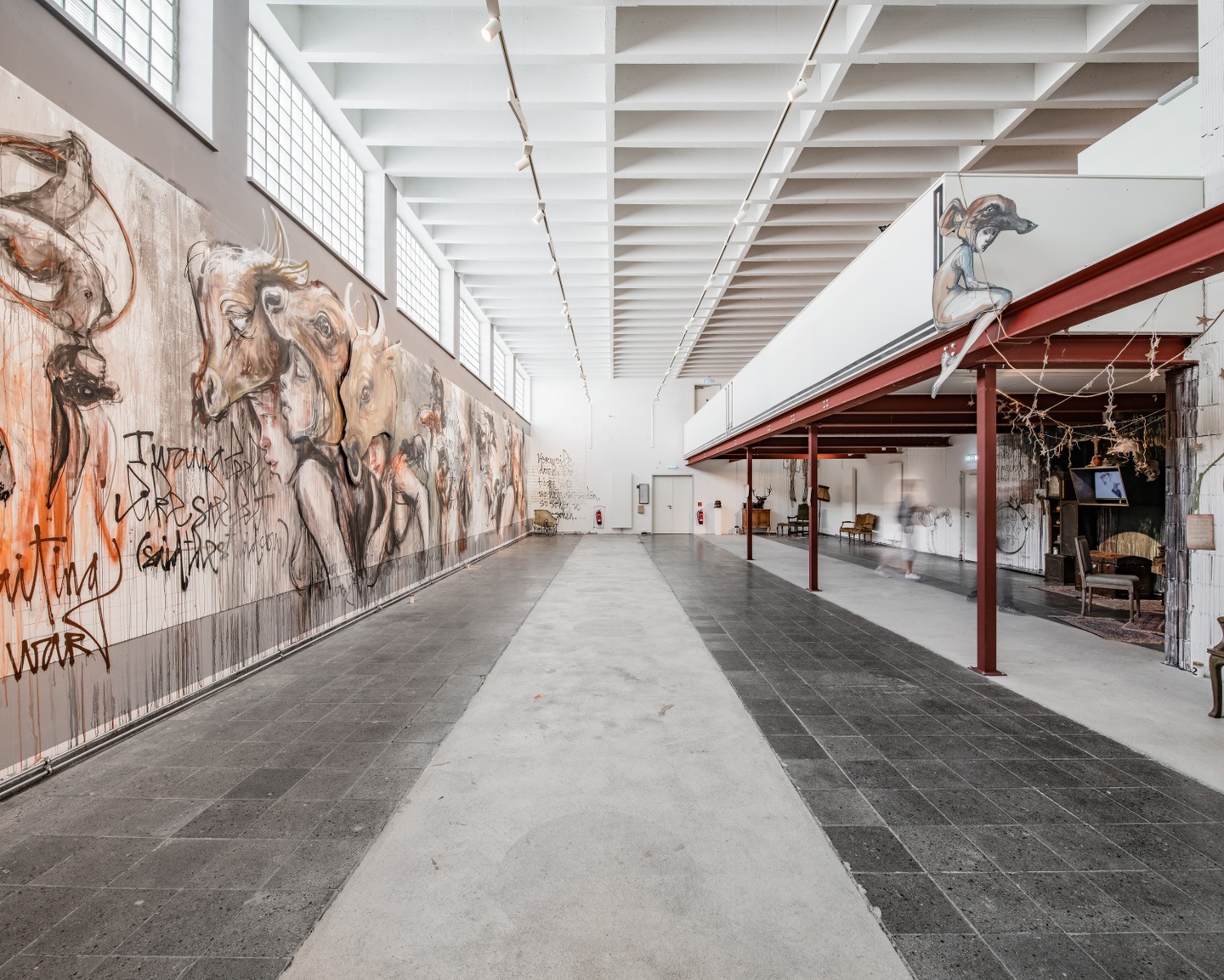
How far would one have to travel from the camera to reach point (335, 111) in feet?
22.3

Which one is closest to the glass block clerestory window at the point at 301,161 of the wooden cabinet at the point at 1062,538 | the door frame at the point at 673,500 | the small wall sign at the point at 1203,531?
the small wall sign at the point at 1203,531

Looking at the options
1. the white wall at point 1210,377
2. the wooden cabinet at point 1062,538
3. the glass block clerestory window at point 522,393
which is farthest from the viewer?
the glass block clerestory window at point 522,393

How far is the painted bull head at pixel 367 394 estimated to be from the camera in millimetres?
6555

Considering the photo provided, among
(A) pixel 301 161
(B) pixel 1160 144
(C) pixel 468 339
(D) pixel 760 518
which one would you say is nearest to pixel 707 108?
(B) pixel 1160 144

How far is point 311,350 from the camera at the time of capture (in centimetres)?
578

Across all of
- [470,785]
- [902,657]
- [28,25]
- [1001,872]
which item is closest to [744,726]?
[1001,872]

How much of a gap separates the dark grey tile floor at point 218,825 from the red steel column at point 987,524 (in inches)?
176

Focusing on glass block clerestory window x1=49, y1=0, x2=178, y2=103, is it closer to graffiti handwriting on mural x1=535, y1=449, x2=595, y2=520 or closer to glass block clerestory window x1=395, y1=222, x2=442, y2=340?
glass block clerestory window x1=395, y1=222, x2=442, y2=340

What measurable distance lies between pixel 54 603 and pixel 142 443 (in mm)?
1121

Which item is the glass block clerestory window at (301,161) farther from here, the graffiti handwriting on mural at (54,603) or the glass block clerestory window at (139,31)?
the graffiti handwriting on mural at (54,603)

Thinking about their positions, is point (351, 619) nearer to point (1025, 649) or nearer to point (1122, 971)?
point (1122, 971)

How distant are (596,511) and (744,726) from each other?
17947 mm

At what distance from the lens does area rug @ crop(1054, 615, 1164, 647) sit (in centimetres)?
588

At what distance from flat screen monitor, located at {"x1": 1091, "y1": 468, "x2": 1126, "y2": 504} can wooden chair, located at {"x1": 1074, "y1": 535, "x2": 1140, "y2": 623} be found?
233 cm
